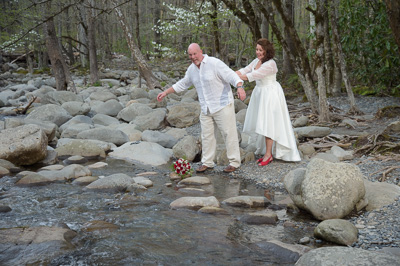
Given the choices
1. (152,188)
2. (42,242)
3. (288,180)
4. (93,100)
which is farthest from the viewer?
(93,100)

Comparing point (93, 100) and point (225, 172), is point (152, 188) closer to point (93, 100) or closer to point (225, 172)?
point (225, 172)

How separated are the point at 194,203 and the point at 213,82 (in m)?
2.23

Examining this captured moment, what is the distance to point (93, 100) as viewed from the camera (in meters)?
15.3

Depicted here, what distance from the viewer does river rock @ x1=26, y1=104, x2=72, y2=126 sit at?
11.4m

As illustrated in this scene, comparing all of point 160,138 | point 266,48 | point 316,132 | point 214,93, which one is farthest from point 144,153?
point 316,132

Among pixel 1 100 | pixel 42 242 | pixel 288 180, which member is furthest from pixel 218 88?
pixel 1 100

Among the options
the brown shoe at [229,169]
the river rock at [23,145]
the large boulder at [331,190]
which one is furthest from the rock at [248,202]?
the river rock at [23,145]

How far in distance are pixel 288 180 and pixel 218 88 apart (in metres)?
2.13

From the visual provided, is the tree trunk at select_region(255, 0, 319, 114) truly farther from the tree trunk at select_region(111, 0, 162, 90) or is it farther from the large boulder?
the tree trunk at select_region(111, 0, 162, 90)

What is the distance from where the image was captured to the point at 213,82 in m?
6.73

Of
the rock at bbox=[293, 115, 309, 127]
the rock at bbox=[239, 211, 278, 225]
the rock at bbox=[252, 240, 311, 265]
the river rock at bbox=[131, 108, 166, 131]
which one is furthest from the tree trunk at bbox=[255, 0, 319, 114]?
the rock at bbox=[252, 240, 311, 265]

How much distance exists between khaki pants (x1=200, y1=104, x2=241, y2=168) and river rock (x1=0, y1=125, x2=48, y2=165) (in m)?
3.25

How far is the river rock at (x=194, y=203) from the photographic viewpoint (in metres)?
5.34

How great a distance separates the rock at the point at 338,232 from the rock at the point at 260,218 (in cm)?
65
